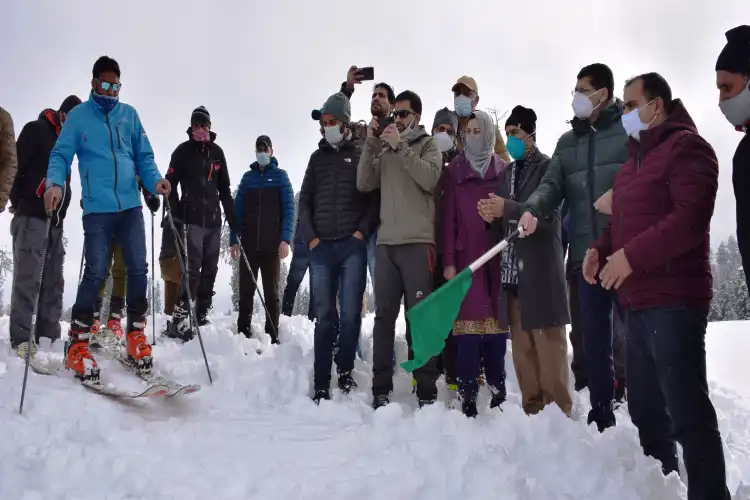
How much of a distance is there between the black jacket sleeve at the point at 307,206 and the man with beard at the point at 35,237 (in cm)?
273

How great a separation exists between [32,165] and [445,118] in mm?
4697

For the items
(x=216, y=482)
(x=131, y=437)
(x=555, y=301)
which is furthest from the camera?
(x=555, y=301)

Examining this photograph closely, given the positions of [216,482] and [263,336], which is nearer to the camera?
[216,482]

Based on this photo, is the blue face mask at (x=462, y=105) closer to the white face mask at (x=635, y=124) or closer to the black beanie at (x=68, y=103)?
the white face mask at (x=635, y=124)

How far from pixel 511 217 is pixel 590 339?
1087 mm

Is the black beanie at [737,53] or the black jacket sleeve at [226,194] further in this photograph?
the black jacket sleeve at [226,194]

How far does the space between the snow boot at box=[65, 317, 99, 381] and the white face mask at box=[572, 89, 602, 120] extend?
4.40 metres

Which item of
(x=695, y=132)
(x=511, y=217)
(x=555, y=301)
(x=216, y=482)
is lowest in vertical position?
(x=216, y=482)

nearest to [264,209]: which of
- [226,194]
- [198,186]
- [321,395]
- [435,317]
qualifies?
[226,194]

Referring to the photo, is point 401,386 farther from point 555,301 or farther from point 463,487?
point 463,487

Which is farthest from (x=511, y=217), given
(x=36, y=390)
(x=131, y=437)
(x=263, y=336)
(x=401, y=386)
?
(x=263, y=336)

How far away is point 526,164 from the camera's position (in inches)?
189

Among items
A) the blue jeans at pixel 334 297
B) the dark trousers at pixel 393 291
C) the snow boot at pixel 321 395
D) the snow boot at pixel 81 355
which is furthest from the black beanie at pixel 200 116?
the snow boot at pixel 321 395

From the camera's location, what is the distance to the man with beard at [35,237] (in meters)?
5.85
